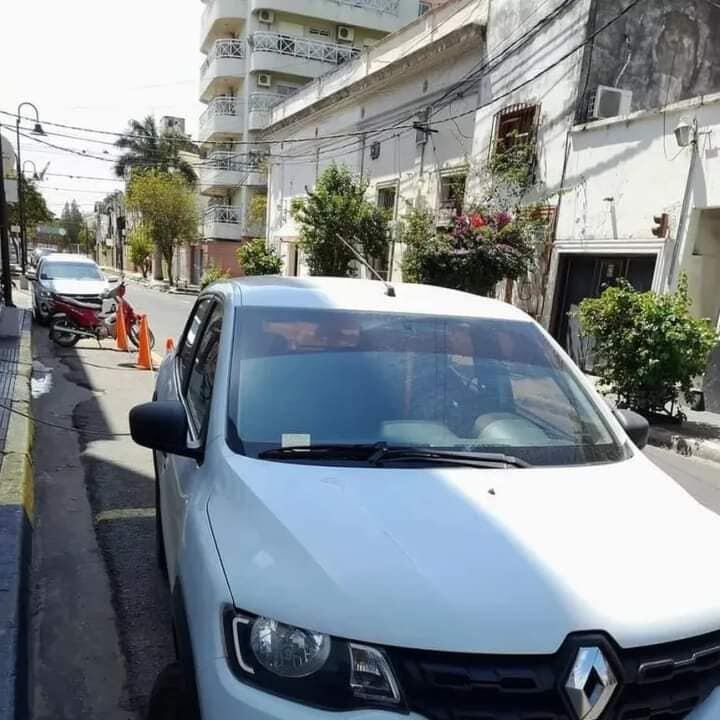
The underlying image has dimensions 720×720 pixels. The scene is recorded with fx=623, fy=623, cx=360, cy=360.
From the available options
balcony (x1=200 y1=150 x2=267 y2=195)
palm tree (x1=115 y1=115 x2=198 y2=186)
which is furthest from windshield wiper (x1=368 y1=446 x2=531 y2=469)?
palm tree (x1=115 y1=115 x2=198 y2=186)

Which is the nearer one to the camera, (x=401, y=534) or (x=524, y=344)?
(x=401, y=534)

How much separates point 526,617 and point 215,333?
1.92 meters

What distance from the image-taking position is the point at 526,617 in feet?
4.89

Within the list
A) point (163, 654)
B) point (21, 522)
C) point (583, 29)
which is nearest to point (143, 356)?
point (21, 522)

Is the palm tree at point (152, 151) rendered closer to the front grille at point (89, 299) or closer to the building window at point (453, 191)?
the building window at point (453, 191)

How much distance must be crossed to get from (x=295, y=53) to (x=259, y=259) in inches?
658

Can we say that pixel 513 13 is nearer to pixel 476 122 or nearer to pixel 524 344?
pixel 476 122

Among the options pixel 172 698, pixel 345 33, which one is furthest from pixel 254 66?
pixel 172 698

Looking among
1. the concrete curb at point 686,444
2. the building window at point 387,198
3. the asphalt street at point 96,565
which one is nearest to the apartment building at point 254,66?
the building window at point 387,198

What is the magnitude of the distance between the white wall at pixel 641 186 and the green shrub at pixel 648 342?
9.95 ft

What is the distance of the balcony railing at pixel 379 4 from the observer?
117 ft

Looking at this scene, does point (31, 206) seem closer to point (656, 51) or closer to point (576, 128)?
point (576, 128)

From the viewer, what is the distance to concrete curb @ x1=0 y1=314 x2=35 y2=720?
8.08 ft

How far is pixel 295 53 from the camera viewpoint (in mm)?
34094
